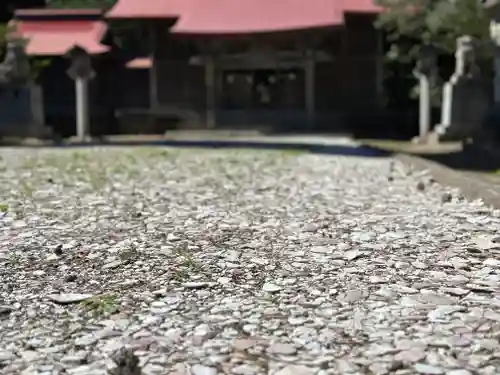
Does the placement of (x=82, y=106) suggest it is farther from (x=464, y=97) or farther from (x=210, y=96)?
(x=464, y=97)

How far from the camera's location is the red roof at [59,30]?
2455 centimetres

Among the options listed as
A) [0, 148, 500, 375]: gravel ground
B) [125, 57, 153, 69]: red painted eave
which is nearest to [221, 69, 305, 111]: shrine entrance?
[125, 57, 153, 69]: red painted eave

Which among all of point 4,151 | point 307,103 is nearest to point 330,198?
point 4,151

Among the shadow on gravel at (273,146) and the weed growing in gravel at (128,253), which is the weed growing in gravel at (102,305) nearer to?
the weed growing in gravel at (128,253)

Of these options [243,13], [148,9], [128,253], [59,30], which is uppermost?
[148,9]

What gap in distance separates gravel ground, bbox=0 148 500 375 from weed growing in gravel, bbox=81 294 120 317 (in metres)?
0.02

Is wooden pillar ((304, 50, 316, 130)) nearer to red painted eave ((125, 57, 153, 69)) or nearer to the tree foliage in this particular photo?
the tree foliage

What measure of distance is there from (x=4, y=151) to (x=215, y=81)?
858 cm

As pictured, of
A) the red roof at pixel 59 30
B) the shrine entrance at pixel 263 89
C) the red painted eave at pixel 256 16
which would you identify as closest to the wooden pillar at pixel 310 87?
the shrine entrance at pixel 263 89

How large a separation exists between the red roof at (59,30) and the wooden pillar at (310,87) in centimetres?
619

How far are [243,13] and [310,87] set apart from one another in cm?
291

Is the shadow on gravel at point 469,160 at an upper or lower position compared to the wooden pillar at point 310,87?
lower

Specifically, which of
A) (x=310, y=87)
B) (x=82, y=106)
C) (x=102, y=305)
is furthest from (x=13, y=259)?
(x=310, y=87)

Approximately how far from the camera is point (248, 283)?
4844mm
